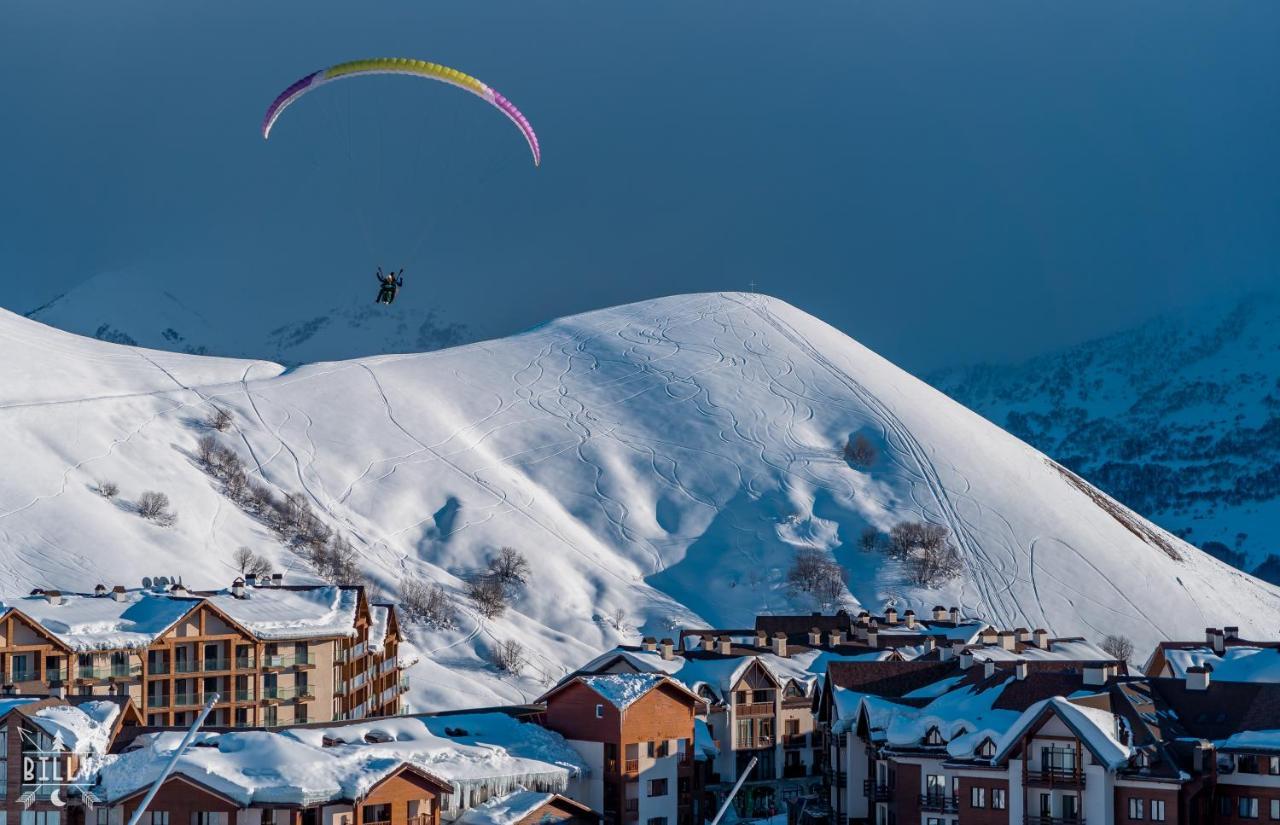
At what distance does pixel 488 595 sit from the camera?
11138 cm

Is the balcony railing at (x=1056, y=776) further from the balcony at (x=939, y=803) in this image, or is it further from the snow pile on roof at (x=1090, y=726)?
the balcony at (x=939, y=803)

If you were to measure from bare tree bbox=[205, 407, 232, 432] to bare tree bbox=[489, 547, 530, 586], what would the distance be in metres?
23.1

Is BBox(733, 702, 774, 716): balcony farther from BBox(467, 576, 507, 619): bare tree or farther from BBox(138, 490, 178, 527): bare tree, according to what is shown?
BBox(138, 490, 178, 527): bare tree

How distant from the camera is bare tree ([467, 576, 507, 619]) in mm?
109625

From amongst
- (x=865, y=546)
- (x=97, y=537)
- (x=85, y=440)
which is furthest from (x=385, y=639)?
(x=865, y=546)

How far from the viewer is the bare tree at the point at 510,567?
11638cm

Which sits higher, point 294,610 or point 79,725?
point 294,610

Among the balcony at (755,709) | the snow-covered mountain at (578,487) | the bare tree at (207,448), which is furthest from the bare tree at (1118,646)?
the bare tree at (207,448)

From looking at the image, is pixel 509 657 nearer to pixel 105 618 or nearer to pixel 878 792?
pixel 105 618

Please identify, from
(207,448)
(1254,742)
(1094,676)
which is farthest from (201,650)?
(207,448)

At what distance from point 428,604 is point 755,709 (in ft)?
127

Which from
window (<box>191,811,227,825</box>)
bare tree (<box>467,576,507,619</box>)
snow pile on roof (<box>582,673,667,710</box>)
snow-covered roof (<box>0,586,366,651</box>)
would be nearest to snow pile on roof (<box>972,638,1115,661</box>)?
snow pile on roof (<box>582,673,667,710</box>)

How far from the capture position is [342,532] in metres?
118

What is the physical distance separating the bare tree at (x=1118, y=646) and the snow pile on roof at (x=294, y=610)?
52097mm
